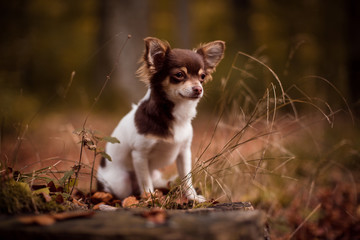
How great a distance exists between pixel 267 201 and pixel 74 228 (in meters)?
2.63

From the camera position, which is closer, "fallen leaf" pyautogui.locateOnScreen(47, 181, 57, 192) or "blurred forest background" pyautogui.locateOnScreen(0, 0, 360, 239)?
"fallen leaf" pyautogui.locateOnScreen(47, 181, 57, 192)

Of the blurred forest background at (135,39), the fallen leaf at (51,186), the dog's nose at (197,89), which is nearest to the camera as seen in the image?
the fallen leaf at (51,186)

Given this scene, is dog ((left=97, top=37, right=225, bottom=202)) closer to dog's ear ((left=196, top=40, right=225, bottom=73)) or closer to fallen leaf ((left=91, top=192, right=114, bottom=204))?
dog's ear ((left=196, top=40, right=225, bottom=73))

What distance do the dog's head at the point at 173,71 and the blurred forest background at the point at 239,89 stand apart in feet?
0.94

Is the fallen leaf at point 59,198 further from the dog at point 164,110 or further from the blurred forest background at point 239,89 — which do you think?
the dog at point 164,110

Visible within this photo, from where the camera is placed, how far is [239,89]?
4039 mm

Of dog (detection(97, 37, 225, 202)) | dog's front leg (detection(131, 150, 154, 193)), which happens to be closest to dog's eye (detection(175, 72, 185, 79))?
dog (detection(97, 37, 225, 202))

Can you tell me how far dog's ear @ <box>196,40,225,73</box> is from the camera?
2.88 m

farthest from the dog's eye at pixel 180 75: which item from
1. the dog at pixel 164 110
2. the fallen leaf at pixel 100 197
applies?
the fallen leaf at pixel 100 197

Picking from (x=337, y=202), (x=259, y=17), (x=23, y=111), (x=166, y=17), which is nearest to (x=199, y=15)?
(x=166, y=17)

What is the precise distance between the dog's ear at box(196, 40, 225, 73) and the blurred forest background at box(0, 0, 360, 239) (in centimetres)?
18

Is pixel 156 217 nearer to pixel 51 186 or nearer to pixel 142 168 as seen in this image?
pixel 51 186

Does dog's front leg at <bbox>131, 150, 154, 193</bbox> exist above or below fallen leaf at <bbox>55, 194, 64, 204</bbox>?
below

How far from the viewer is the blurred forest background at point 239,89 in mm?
3348
